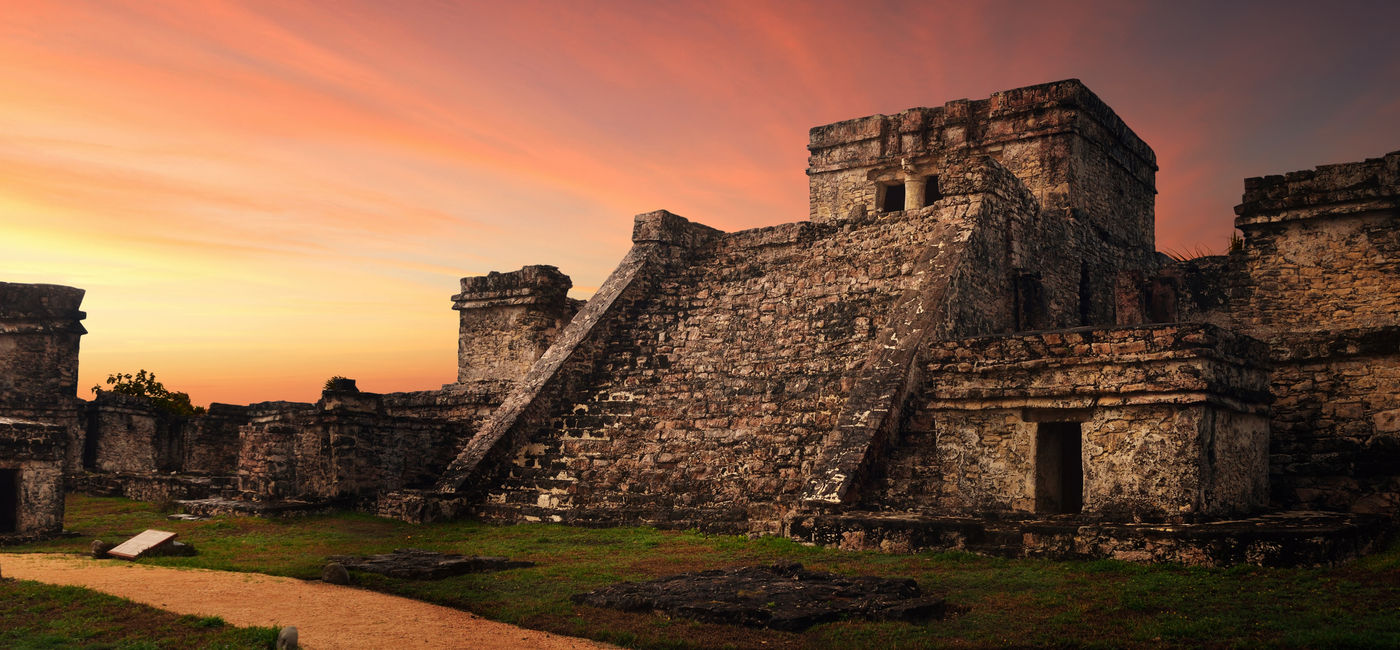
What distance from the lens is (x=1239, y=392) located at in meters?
9.21

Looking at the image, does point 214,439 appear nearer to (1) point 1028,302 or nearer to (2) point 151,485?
(2) point 151,485

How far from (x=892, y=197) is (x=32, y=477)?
16.7m

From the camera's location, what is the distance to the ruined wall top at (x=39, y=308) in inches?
832

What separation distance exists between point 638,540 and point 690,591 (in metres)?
3.38

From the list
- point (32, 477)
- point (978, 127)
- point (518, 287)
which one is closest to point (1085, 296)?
point (978, 127)

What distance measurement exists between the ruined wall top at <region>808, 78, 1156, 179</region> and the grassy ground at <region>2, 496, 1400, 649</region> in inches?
495

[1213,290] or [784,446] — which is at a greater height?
[1213,290]

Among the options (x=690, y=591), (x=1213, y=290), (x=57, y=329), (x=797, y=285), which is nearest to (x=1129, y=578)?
(x=690, y=591)

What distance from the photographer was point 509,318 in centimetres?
2081

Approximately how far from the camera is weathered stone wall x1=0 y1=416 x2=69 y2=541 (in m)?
12.1

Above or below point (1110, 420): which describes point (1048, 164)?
above

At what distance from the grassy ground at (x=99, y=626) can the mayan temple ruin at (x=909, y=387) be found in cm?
473

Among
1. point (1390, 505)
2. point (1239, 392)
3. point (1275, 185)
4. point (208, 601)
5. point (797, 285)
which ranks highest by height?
point (1275, 185)

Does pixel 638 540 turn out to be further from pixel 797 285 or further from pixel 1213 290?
pixel 1213 290
